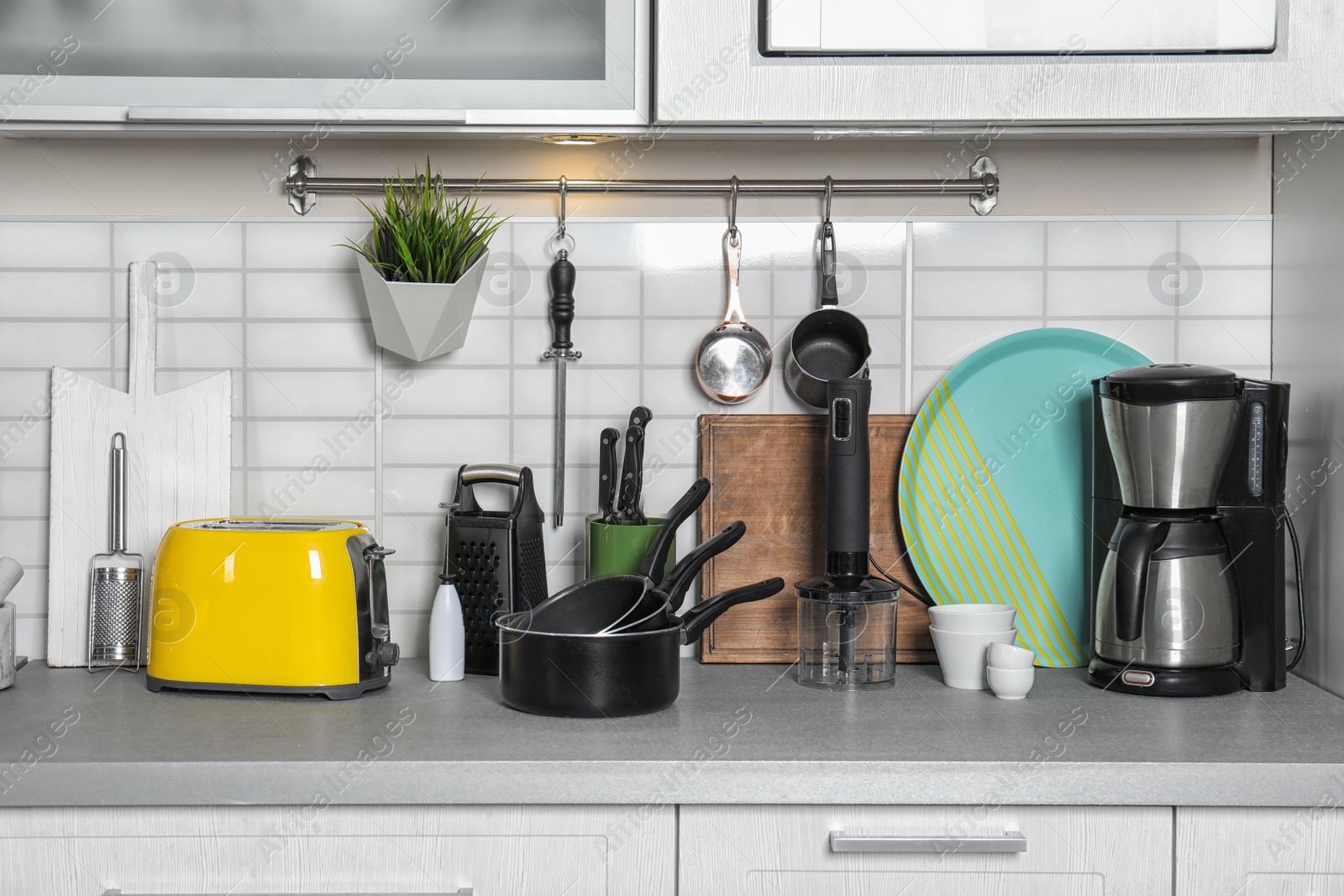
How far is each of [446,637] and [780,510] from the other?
0.49m

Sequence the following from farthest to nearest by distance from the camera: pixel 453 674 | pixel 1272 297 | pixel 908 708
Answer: pixel 1272 297
pixel 453 674
pixel 908 708

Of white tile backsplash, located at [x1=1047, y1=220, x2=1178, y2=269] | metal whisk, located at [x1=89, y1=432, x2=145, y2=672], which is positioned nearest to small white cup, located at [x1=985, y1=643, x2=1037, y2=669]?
white tile backsplash, located at [x1=1047, y1=220, x2=1178, y2=269]

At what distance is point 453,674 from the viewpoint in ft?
4.48

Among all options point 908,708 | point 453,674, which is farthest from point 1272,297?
point 453,674

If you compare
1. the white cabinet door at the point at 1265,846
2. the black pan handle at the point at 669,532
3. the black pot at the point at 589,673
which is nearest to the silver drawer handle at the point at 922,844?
the white cabinet door at the point at 1265,846

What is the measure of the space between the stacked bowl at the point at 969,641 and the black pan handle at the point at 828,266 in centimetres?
46

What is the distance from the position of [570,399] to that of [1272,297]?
40.2 inches

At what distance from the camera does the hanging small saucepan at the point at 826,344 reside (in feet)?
4.93

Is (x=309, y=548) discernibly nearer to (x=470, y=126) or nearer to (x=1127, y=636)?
(x=470, y=126)

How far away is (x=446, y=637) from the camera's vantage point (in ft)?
4.47

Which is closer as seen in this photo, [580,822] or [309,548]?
[580,822]

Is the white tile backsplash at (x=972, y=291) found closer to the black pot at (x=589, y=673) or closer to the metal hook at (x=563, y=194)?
the metal hook at (x=563, y=194)

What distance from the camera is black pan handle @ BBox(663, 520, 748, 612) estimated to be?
1.31 meters

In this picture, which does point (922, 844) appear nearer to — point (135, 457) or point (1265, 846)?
point (1265, 846)
